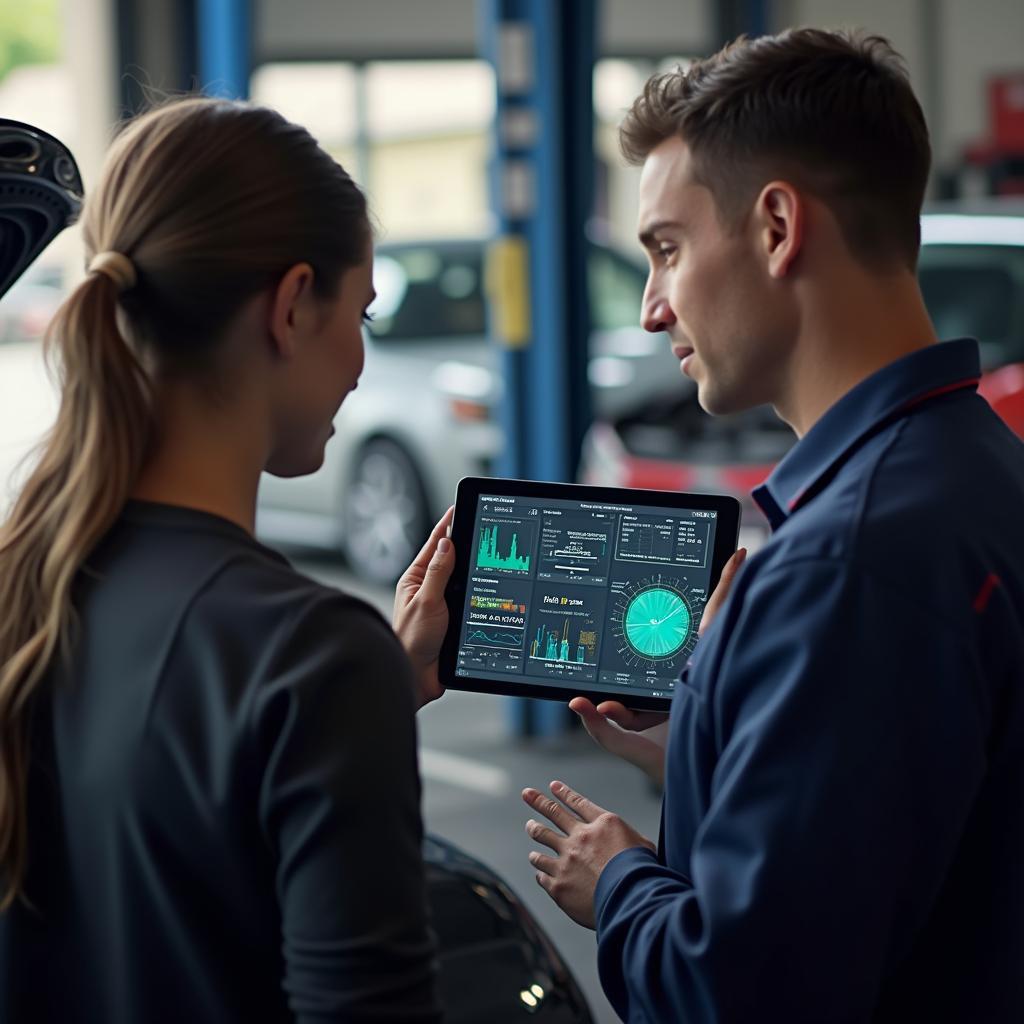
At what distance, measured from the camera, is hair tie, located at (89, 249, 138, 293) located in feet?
3.67

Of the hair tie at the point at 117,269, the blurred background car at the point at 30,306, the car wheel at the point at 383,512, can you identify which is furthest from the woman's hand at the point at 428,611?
the blurred background car at the point at 30,306

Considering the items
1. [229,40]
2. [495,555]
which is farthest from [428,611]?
[229,40]

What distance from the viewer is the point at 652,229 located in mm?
1368

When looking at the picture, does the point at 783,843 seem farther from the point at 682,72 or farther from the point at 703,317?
the point at 682,72

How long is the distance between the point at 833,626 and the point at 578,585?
620 millimetres

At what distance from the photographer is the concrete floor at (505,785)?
366cm

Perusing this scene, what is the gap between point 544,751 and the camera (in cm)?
479

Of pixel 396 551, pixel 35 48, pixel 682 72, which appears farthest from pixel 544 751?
pixel 682 72

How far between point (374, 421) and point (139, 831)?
5.63 metres

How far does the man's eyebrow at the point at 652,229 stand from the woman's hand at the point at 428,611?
0.41 m

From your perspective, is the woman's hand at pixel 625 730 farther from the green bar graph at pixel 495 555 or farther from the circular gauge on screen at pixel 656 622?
the green bar graph at pixel 495 555

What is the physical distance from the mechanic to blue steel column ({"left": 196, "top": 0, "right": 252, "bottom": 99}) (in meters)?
3.21

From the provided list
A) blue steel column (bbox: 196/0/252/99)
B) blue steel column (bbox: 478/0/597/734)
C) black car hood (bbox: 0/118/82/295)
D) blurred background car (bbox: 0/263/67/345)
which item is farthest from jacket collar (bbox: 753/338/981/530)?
blurred background car (bbox: 0/263/67/345)

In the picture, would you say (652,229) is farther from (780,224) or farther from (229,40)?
(229,40)
